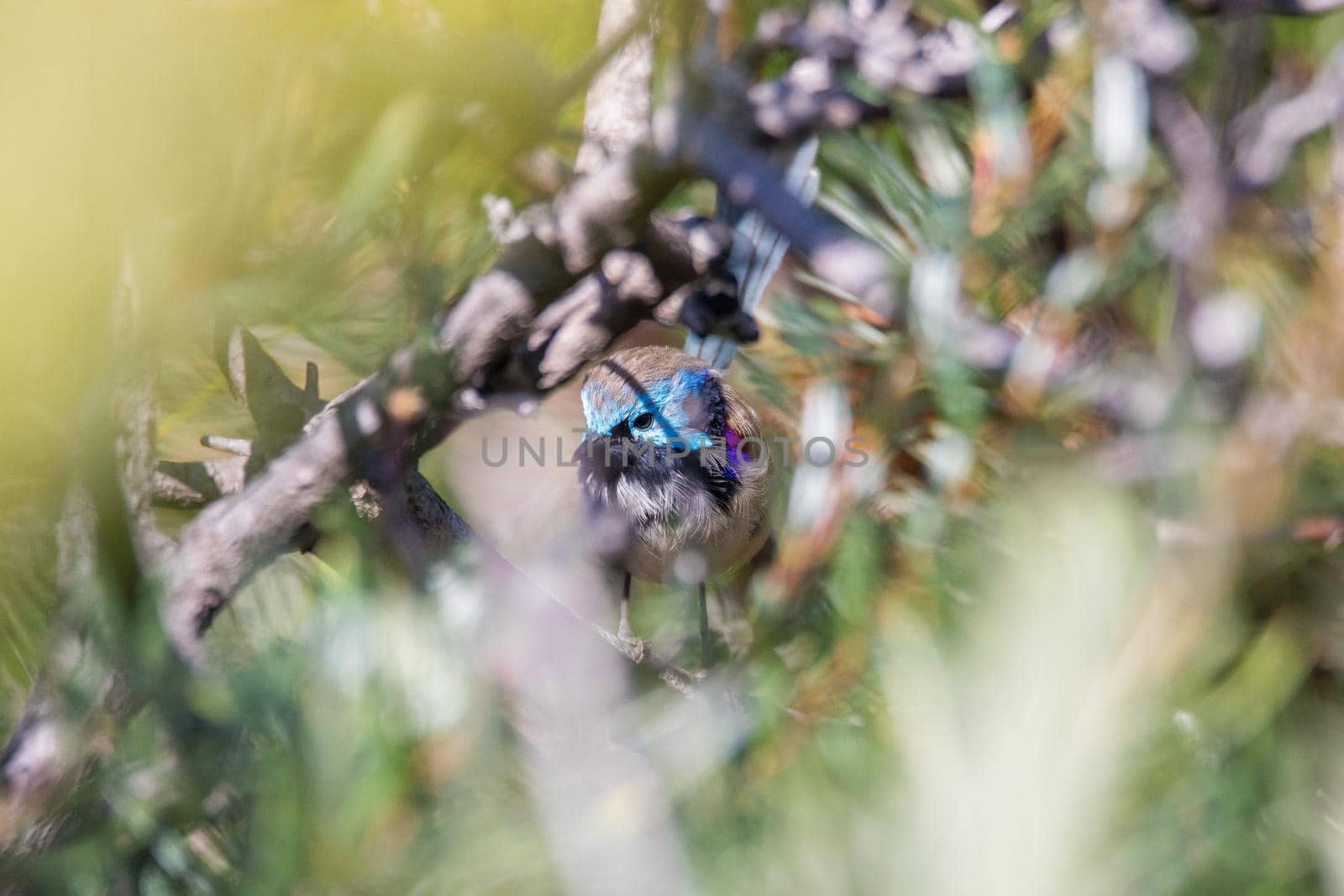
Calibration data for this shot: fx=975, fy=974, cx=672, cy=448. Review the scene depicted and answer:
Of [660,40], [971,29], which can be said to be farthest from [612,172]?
[971,29]

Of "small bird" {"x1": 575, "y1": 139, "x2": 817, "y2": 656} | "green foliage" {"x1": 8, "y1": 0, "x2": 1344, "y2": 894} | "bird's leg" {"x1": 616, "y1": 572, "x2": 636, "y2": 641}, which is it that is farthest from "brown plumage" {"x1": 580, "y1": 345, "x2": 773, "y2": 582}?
"green foliage" {"x1": 8, "y1": 0, "x2": 1344, "y2": 894}

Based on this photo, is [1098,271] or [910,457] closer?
[1098,271]

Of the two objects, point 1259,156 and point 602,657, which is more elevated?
point 602,657

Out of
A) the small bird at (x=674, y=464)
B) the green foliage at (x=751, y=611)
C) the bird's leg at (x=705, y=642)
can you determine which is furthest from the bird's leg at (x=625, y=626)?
the green foliage at (x=751, y=611)

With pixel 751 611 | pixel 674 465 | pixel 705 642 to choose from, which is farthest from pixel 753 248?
pixel 674 465

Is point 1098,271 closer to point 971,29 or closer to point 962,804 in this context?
point 971,29

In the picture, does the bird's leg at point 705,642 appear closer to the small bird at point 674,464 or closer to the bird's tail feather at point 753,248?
the bird's tail feather at point 753,248

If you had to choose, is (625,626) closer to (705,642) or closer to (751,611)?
(705,642)

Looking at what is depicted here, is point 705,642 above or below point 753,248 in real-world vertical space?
below
